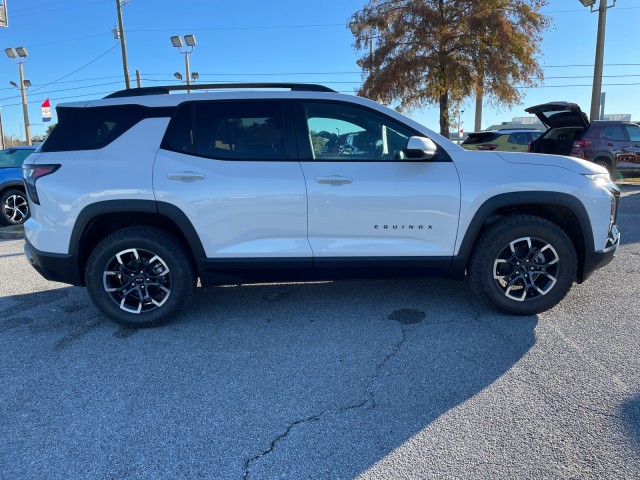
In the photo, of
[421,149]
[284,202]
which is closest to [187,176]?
[284,202]

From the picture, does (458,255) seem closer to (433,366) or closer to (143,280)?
(433,366)

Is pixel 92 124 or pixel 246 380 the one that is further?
pixel 92 124

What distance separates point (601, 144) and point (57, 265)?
1319 centimetres

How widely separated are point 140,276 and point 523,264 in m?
3.20

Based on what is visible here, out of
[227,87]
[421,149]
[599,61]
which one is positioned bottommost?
[421,149]

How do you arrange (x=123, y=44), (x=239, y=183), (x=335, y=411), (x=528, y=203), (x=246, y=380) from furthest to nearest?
(x=123, y=44) < (x=528, y=203) < (x=239, y=183) < (x=246, y=380) < (x=335, y=411)

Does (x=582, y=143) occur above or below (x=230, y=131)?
below

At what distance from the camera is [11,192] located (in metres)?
8.87

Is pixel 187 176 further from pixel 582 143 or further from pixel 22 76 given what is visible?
pixel 22 76

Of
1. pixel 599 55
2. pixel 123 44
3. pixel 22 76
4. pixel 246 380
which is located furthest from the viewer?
pixel 22 76

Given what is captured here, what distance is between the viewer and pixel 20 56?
104 feet

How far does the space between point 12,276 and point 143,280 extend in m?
2.98

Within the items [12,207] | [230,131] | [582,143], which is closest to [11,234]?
[12,207]

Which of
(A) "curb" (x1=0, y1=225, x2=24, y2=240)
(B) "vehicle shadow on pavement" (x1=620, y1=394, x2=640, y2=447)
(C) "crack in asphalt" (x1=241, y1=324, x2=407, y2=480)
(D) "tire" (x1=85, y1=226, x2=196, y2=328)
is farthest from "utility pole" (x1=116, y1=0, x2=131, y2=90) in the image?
(B) "vehicle shadow on pavement" (x1=620, y1=394, x2=640, y2=447)
